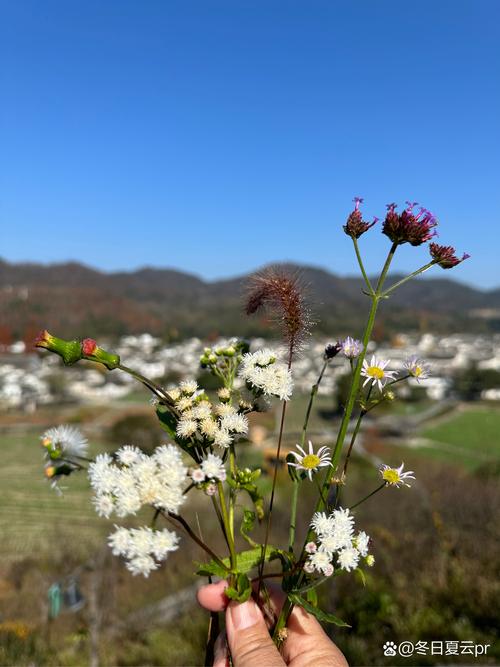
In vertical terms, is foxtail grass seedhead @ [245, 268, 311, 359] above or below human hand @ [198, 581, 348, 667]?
above

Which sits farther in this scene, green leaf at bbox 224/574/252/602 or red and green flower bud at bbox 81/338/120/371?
green leaf at bbox 224/574/252/602

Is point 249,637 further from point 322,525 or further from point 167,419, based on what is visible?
point 167,419

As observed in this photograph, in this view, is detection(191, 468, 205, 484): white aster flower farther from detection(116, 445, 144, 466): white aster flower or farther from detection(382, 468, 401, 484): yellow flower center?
detection(382, 468, 401, 484): yellow flower center

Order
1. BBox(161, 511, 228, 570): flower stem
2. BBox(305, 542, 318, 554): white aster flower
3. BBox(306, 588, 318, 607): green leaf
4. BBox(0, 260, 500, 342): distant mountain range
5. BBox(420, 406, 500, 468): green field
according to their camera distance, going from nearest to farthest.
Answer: BBox(161, 511, 228, 570): flower stem, BBox(305, 542, 318, 554): white aster flower, BBox(306, 588, 318, 607): green leaf, BBox(420, 406, 500, 468): green field, BBox(0, 260, 500, 342): distant mountain range

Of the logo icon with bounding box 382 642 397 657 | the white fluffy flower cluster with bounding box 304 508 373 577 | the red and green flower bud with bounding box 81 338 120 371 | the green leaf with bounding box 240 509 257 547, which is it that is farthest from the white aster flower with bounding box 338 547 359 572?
the logo icon with bounding box 382 642 397 657

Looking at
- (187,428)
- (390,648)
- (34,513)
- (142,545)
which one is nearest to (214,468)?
(187,428)

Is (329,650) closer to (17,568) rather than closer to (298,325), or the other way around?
(298,325)

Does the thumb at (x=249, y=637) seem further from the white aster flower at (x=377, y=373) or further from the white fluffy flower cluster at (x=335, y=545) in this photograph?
the white aster flower at (x=377, y=373)
